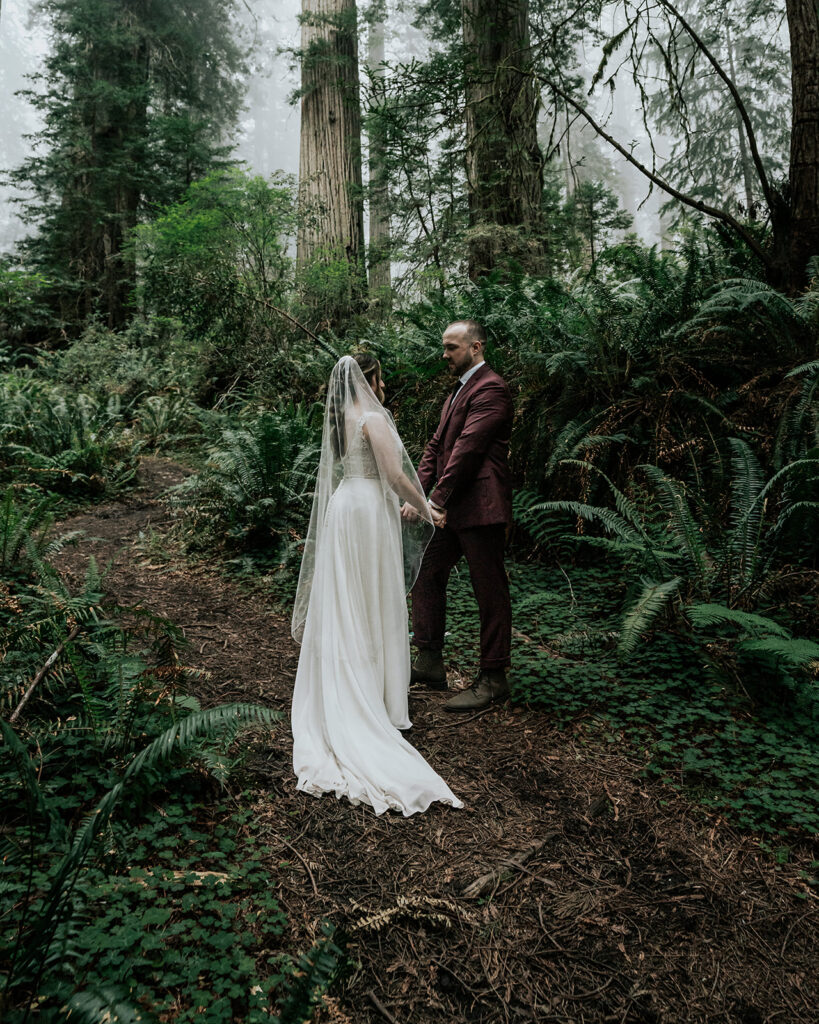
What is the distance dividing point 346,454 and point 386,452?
0.25 m

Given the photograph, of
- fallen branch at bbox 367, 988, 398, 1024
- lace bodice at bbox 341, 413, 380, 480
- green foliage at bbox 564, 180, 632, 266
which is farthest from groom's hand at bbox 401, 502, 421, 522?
green foliage at bbox 564, 180, 632, 266

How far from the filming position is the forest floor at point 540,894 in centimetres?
200

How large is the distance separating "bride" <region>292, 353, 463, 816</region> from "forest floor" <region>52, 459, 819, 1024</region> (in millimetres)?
243

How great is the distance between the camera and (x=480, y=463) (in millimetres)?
4129

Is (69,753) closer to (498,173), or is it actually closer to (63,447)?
(63,447)

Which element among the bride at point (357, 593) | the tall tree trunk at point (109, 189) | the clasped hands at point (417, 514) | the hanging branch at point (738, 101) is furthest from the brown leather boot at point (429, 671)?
the tall tree trunk at point (109, 189)

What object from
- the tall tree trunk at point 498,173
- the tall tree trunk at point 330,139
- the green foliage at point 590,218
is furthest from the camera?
the tall tree trunk at point 330,139

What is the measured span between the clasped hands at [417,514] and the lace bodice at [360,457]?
0.30 meters

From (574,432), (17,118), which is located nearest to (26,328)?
(574,432)

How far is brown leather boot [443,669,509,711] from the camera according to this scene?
4023 millimetres

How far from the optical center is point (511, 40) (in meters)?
9.06

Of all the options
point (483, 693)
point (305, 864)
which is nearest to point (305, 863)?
point (305, 864)

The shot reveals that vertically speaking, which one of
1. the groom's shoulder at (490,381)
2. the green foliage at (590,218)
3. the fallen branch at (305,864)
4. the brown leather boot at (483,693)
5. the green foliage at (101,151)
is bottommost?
the fallen branch at (305,864)

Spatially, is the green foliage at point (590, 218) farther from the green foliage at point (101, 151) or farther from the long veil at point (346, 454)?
the green foliage at point (101, 151)
